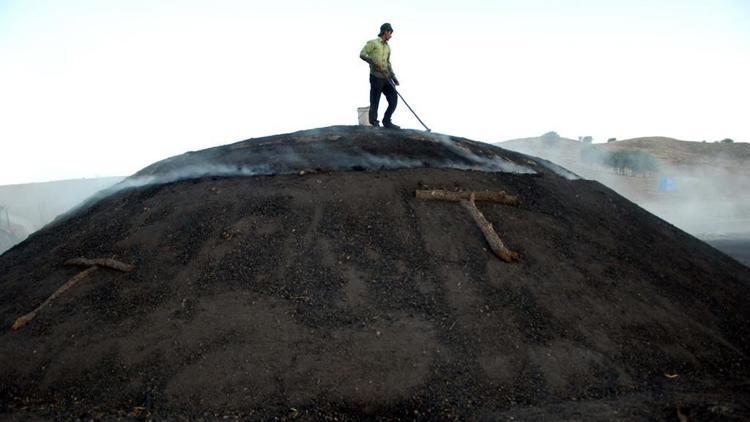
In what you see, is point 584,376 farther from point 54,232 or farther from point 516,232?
point 54,232

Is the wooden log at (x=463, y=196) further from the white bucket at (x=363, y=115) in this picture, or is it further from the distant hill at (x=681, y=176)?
the distant hill at (x=681, y=176)

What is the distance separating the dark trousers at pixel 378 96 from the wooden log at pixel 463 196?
289cm

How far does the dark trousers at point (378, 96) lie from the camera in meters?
7.72

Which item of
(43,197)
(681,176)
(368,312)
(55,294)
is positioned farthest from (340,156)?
(681,176)

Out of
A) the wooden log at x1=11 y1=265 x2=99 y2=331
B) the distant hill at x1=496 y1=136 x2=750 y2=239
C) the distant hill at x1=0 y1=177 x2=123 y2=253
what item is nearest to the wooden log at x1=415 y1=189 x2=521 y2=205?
the wooden log at x1=11 y1=265 x2=99 y2=331

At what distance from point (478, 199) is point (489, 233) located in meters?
0.73

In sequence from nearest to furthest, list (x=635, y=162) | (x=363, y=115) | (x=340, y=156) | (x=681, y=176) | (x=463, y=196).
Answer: (x=463, y=196)
(x=340, y=156)
(x=363, y=115)
(x=681, y=176)
(x=635, y=162)

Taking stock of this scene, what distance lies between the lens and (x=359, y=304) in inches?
168

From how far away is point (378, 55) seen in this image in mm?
7527

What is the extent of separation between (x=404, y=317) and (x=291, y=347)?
1.03 meters

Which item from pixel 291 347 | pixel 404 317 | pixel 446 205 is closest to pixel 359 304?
pixel 404 317

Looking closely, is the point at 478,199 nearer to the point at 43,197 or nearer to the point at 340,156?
the point at 340,156

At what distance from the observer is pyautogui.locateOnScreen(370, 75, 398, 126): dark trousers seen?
772cm

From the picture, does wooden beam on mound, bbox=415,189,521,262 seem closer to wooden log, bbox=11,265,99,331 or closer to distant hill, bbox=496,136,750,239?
wooden log, bbox=11,265,99,331
